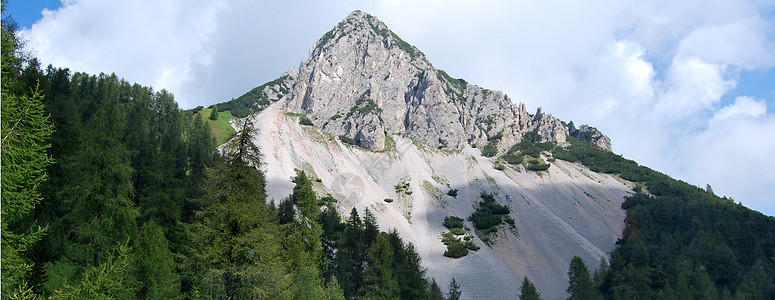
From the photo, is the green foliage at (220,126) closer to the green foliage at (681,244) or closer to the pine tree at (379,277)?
the pine tree at (379,277)

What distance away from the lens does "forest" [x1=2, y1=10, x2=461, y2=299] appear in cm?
1024

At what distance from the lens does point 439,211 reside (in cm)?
12100

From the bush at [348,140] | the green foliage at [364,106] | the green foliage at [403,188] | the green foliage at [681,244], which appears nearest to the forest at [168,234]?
the green foliage at [681,244]

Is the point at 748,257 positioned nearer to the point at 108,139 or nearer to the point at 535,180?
the point at 535,180

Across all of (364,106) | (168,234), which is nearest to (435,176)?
(364,106)

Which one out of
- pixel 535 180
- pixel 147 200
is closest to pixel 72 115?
pixel 147 200

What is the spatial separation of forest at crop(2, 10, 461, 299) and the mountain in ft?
170

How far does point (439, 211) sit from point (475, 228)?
12444 mm

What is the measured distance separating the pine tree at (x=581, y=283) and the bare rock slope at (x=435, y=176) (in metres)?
14.4

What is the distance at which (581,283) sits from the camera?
6531cm

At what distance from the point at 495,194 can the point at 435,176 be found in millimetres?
22043

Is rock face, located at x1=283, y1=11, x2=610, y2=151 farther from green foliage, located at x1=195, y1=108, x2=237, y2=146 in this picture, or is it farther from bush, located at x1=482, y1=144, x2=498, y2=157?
green foliage, located at x1=195, y1=108, x2=237, y2=146

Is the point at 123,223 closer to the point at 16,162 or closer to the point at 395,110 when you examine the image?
the point at 16,162

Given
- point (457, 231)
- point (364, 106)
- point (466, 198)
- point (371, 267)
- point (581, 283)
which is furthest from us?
point (364, 106)
